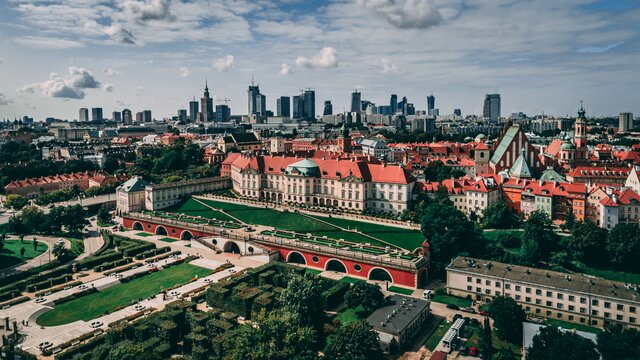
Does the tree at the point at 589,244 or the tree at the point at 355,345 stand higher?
the tree at the point at 589,244

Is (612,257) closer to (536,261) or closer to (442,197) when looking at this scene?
(536,261)

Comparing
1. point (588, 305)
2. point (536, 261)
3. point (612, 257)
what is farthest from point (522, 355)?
point (612, 257)

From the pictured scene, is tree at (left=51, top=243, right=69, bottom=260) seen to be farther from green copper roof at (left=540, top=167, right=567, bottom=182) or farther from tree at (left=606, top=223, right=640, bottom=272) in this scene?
green copper roof at (left=540, top=167, right=567, bottom=182)

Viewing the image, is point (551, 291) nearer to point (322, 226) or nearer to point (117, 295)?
point (322, 226)

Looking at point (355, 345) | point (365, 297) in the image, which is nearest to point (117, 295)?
point (365, 297)

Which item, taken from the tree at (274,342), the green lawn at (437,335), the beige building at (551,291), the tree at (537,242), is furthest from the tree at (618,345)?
the tree at (537,242)

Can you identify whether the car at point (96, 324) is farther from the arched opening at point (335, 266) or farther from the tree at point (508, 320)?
the tree at point (508, 320)
